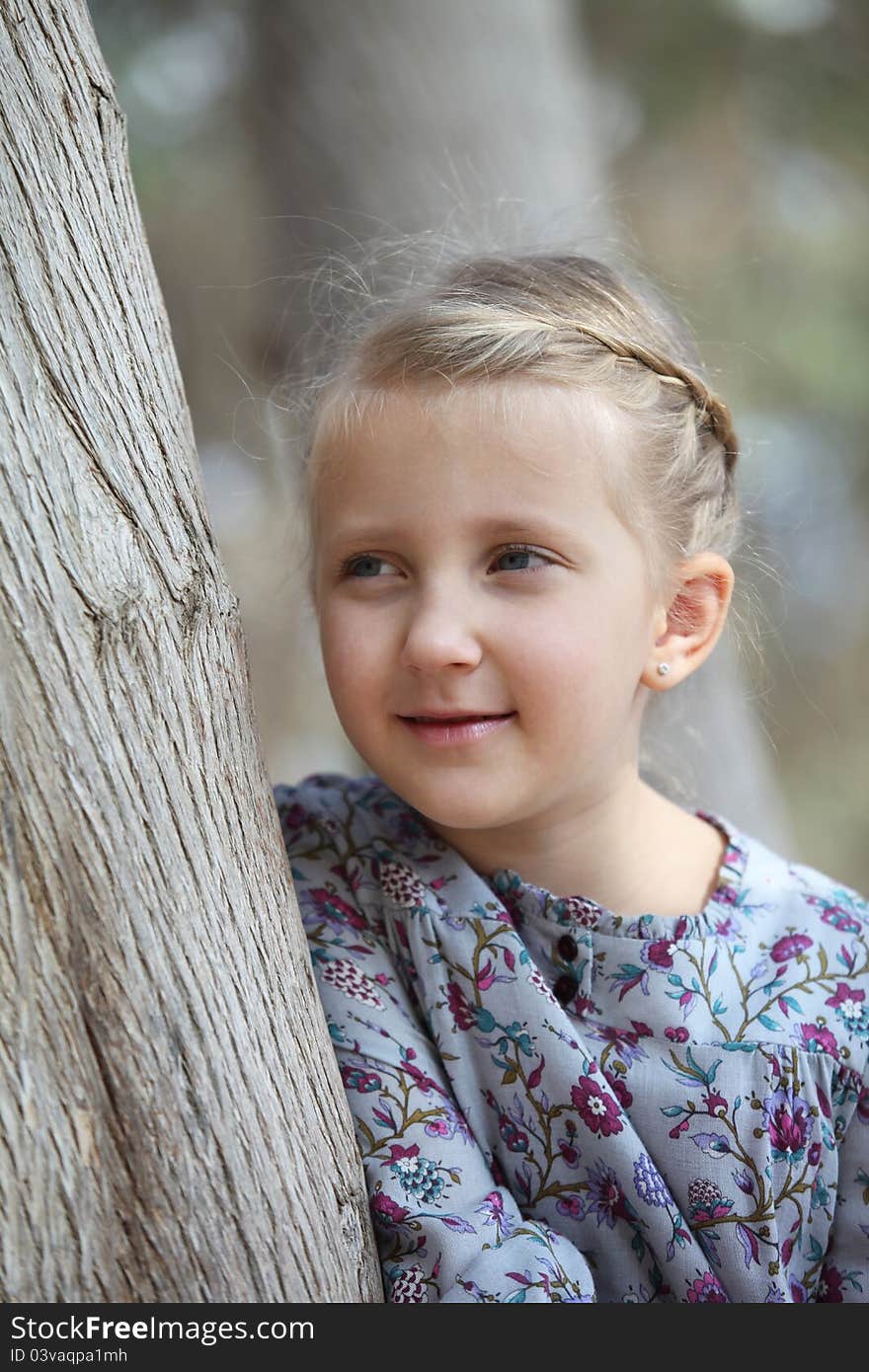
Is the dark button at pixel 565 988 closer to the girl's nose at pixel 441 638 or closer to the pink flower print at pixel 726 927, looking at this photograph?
the pink flower print at pixel 726 927

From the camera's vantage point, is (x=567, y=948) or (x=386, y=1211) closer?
(x=386, y=1211)

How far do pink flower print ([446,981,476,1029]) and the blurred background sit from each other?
2.16ft

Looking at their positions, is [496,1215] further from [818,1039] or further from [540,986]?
[818,1039]

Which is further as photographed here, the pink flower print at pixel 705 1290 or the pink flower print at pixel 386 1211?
the pink flower print at pixel 705 1290

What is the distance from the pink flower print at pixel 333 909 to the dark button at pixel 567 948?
0.24 m

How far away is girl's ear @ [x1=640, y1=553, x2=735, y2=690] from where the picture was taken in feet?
5.08

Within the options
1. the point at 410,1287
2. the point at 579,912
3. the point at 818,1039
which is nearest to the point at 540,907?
the point at 579,912

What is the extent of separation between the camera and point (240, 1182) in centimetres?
103

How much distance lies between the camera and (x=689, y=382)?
1562mm

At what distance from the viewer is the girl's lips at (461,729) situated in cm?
138

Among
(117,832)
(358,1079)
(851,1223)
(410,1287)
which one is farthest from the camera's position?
(851,1223)

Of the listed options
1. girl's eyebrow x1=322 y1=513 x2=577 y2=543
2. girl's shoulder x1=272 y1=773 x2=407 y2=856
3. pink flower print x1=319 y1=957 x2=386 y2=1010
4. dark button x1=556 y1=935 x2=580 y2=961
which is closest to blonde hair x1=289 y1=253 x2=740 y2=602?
girl's eyebrow x1=322 y1=513 x2=577 y2=543

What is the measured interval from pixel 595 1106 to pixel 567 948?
19 centimetres

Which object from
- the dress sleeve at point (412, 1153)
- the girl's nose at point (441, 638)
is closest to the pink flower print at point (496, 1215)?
the dress sleeve at point (412, 1153)
